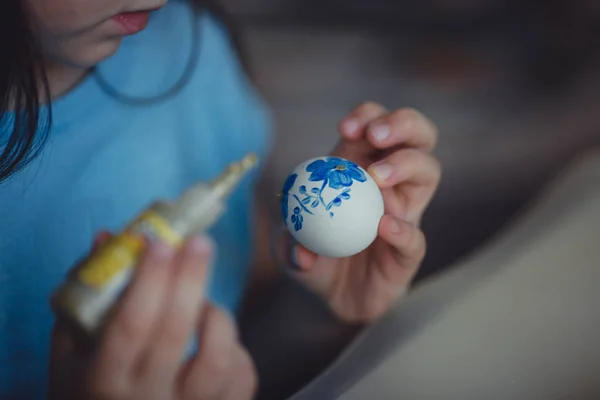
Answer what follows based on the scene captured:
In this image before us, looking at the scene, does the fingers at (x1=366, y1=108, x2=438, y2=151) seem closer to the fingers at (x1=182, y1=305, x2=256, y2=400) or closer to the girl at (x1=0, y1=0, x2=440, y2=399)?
the girl at (x1=0, y1=0, x2=440, y2=399)

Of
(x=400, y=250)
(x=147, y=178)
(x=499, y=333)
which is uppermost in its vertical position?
(x=147, y=178)

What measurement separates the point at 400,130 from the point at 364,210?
7cm

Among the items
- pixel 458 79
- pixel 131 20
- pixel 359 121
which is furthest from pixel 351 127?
pixel 458 79

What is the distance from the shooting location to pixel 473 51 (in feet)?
2.29

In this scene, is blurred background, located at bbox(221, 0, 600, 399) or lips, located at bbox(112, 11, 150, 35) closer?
lips, located at bbox(112, 11, 150, 35)

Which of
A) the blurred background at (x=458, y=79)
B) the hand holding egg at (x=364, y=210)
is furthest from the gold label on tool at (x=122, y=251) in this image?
the blurred background at (x=458, y=79)

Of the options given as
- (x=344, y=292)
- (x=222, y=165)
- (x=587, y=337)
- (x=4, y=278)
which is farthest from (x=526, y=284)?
(x=4, y=278)

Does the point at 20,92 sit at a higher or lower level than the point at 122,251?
higher

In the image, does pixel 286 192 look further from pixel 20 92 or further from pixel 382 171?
pixel 20 92

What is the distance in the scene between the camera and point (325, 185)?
1.28ft

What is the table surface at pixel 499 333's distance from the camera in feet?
1.48

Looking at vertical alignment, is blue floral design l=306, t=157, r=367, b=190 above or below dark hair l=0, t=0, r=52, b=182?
below

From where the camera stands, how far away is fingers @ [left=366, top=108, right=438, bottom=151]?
1.39 ft

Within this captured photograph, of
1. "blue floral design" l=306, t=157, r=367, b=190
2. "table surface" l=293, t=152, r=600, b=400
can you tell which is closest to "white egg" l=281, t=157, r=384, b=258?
"blue floral design" l=306, t=157, r=367, b=190
